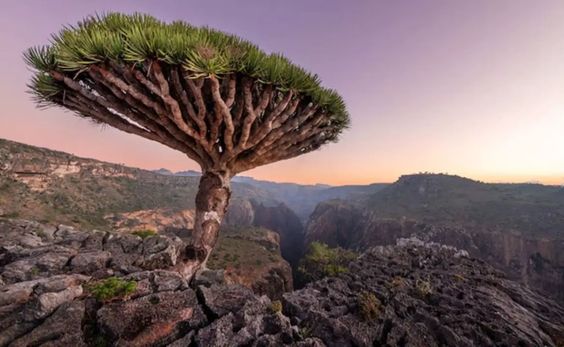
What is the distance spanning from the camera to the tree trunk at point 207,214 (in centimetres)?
609

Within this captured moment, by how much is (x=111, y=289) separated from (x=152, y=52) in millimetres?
4175

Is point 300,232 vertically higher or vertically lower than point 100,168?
lower

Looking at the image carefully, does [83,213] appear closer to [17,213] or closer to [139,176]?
[17,213]

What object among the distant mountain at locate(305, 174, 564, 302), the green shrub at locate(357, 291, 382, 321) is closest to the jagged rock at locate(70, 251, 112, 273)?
the green shrub at locate(357, 291, 382, 321)

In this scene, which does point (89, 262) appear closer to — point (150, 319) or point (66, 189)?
point (150, 319)

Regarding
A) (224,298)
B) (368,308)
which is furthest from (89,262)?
(368,308)

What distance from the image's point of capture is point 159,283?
417 centimetres

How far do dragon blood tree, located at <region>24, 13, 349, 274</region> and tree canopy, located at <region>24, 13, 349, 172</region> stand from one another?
0.07ft

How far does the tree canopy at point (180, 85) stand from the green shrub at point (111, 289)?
315cm

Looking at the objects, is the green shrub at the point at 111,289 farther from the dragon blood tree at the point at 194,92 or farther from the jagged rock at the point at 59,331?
the dragon blood tree at the point at 194,92

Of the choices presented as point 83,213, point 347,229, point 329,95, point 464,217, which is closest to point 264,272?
point 83,213

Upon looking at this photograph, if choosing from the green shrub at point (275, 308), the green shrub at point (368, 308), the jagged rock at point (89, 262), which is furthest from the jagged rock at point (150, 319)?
the green shrub at point (368, 308)

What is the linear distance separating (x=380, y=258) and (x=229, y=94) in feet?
29.8

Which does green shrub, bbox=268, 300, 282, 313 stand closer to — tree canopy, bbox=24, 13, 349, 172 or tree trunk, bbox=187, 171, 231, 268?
tree trunk, bbox=187, 171, 231, 268
